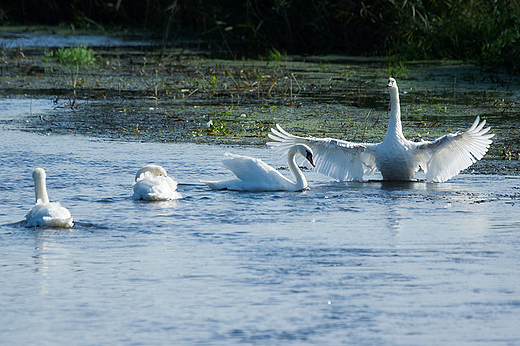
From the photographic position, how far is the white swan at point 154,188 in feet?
21.2

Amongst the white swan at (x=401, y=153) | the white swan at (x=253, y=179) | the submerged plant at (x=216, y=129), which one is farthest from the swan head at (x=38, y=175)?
the submerged plant at (x=216, y=129)

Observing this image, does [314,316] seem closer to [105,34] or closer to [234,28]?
[234,28]

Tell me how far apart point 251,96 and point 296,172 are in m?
5.63

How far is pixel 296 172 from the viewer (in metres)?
7.26

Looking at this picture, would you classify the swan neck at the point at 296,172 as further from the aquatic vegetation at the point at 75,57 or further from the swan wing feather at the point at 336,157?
the aquatic vegetation at the point at 75,57

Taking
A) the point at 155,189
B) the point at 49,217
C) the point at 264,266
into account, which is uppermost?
the point at 155,189

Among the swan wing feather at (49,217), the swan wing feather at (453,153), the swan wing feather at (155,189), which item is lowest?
the swan wing feather at (49,217)

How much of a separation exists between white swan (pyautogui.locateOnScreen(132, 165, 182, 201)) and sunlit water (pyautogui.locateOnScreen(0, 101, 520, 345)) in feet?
0.34

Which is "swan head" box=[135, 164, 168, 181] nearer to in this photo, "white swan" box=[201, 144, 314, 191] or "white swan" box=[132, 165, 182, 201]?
"white swan" box=[132, 165, 182, 201]

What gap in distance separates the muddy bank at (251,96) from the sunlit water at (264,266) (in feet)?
8.29

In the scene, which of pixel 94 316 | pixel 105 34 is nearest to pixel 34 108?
pixel 94 316

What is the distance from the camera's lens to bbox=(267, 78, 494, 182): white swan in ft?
24.5

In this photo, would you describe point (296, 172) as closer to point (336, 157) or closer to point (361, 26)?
point (336, 157)

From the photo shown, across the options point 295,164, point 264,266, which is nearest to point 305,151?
point 295,164
